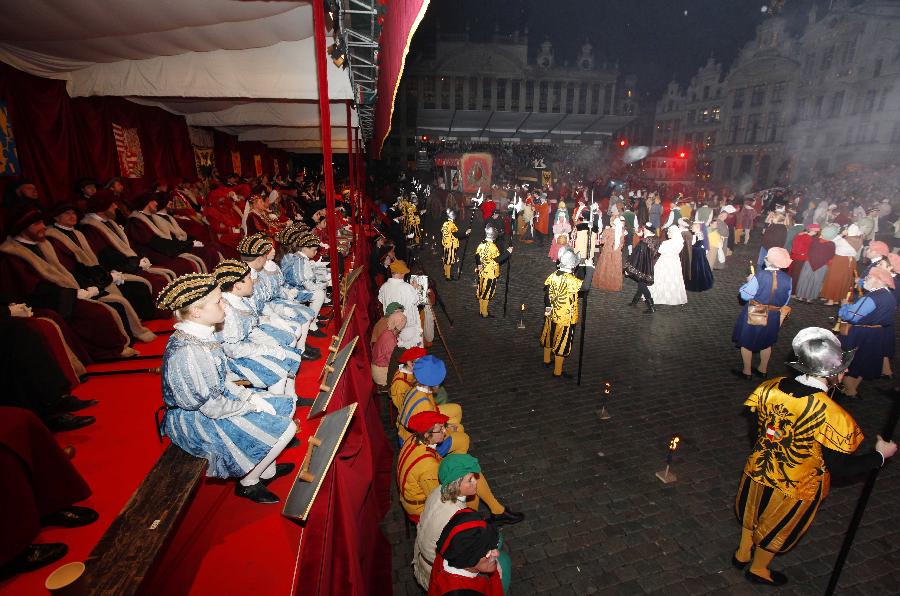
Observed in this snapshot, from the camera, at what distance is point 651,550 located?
4094 mm

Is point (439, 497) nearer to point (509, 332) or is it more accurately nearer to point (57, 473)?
point (57, 473)

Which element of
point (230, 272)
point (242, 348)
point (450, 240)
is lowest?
point (450, 240)

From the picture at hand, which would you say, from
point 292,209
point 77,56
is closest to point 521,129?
point 292,209

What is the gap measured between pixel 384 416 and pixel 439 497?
11.6 ft

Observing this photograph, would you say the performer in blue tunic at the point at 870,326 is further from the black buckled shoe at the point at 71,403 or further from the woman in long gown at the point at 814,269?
the black buckled shoe at the point at 71,403

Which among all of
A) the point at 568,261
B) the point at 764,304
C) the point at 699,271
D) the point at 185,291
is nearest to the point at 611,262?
the point at 699,271

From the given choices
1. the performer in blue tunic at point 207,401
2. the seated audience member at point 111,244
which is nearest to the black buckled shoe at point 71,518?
the performer in blue tunic at point 207,401

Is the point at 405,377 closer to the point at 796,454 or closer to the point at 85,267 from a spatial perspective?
the point at 796,454

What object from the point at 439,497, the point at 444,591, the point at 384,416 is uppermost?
the point at 439,497

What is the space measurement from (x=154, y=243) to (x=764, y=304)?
411 inches

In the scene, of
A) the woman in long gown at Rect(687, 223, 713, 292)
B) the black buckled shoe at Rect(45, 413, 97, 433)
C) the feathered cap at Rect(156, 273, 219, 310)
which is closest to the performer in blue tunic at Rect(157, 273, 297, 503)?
the feathered cap at Rect(156, 273, 219, 310)

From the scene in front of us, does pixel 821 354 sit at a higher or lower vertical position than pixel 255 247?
lower

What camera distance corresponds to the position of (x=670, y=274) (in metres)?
11.2

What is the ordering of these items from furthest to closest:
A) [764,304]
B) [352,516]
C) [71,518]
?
[764,304] < [352,516] < [71,518]
